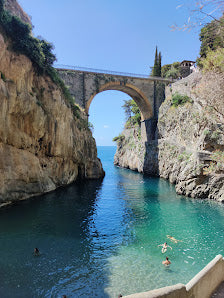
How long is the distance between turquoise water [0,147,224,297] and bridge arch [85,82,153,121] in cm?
1896

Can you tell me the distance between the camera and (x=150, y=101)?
3619 cm

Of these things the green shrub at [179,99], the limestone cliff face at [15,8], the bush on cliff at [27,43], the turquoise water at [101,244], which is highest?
the limestone cliff face at [15,8]

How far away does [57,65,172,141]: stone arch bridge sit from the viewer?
3069 centimetres

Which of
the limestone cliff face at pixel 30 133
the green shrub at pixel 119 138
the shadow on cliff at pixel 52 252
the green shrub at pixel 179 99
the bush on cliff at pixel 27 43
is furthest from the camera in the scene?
the green shrub at pixel 119 138

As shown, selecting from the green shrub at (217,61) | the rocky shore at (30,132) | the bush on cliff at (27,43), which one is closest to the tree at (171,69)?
the rocky shore at (30,132)

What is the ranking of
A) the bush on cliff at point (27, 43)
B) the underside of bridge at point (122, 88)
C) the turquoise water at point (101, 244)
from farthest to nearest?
the underside of bridge at point (122, 88), the bush on cliff at point (27, 43), the turquoise water at point (101, 244)

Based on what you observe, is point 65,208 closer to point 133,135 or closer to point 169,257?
point 169,257

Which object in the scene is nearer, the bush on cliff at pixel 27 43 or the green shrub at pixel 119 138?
the bush on cliff at pixel 27 43

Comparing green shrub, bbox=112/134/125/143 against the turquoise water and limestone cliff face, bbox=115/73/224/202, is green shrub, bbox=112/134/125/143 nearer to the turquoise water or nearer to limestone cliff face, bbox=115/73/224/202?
limestone cliff face, bbox=115/73/224/202

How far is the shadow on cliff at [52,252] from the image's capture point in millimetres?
7332

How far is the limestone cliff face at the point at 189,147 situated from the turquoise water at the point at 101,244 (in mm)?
2270

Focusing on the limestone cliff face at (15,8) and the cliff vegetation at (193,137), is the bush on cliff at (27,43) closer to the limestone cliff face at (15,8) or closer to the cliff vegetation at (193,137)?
the limestone cliff face at (15,8)

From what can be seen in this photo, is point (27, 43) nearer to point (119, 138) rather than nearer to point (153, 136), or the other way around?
point (153, 136)

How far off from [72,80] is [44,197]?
61.4 ft
